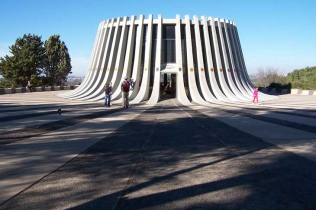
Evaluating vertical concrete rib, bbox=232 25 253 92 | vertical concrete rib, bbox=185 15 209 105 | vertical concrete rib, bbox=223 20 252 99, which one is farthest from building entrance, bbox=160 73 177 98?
vertical concrete rib, bbox=232 25 253 92

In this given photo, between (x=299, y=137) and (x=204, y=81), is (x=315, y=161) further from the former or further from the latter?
(x=204, y=81)

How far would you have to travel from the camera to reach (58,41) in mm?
56781

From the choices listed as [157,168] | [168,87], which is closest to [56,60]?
[168,87]

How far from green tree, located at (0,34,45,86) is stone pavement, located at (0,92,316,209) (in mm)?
39634

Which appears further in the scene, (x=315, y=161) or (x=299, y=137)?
(x=299, y=137)

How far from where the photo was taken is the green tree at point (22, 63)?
149 ft

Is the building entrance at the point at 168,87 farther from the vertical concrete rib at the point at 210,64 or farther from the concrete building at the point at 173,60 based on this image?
the vertical concrete rib at the point at 210,64

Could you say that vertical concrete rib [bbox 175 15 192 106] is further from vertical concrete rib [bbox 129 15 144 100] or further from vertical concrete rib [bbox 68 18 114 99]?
vertical concrete rib [bbox 68 18 114 99]

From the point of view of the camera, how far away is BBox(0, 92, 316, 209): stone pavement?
431 cm

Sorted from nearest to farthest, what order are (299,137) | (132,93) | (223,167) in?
(223,167) < (299,137) < (132,93)

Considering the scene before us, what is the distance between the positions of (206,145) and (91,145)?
9.96 feet

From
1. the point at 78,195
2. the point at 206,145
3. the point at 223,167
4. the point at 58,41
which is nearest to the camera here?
the point at 78,195

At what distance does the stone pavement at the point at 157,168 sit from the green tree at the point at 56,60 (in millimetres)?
48217

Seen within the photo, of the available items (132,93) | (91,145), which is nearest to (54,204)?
(91,145)
